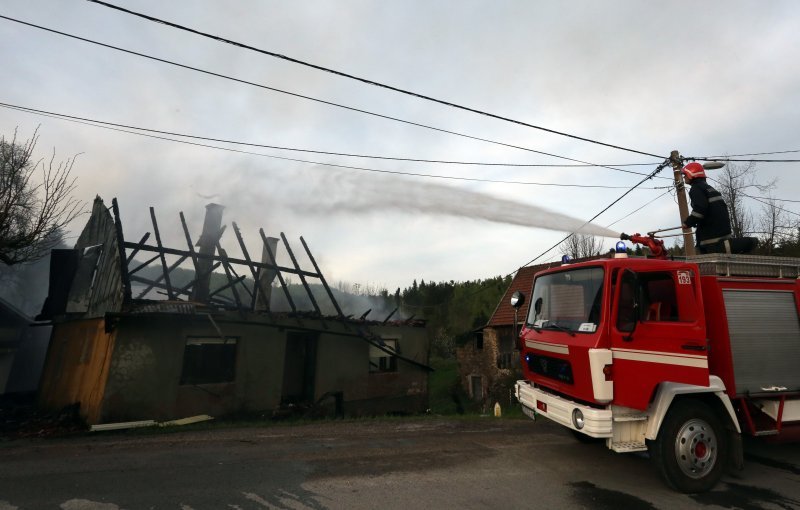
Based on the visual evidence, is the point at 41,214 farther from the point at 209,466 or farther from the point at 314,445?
the point at 314,445

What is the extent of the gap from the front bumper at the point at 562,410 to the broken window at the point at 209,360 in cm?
898

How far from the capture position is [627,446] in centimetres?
436

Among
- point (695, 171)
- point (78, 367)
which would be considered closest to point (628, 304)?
point (695, 171)

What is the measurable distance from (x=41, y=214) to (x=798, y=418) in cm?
1384

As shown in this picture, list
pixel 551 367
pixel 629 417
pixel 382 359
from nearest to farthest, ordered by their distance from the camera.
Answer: pixel 629 417, pixel 551 367, pixel 382 359

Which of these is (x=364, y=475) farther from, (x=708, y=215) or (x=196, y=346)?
(x=196, y=346)

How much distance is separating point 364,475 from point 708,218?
630 cm

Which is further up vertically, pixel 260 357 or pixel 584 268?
pixel 584 268

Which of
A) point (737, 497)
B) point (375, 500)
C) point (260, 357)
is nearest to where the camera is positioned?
point (375, 500)

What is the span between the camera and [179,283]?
22.9 meters

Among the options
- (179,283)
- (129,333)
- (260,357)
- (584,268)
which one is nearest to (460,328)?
(179,283)

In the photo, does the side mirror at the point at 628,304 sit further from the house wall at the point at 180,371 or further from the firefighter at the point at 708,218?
the house wall at the point at 180,371

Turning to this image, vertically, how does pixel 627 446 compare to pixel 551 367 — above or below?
below

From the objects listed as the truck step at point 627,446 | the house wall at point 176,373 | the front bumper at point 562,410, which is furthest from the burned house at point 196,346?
the truck step at point 627,446
